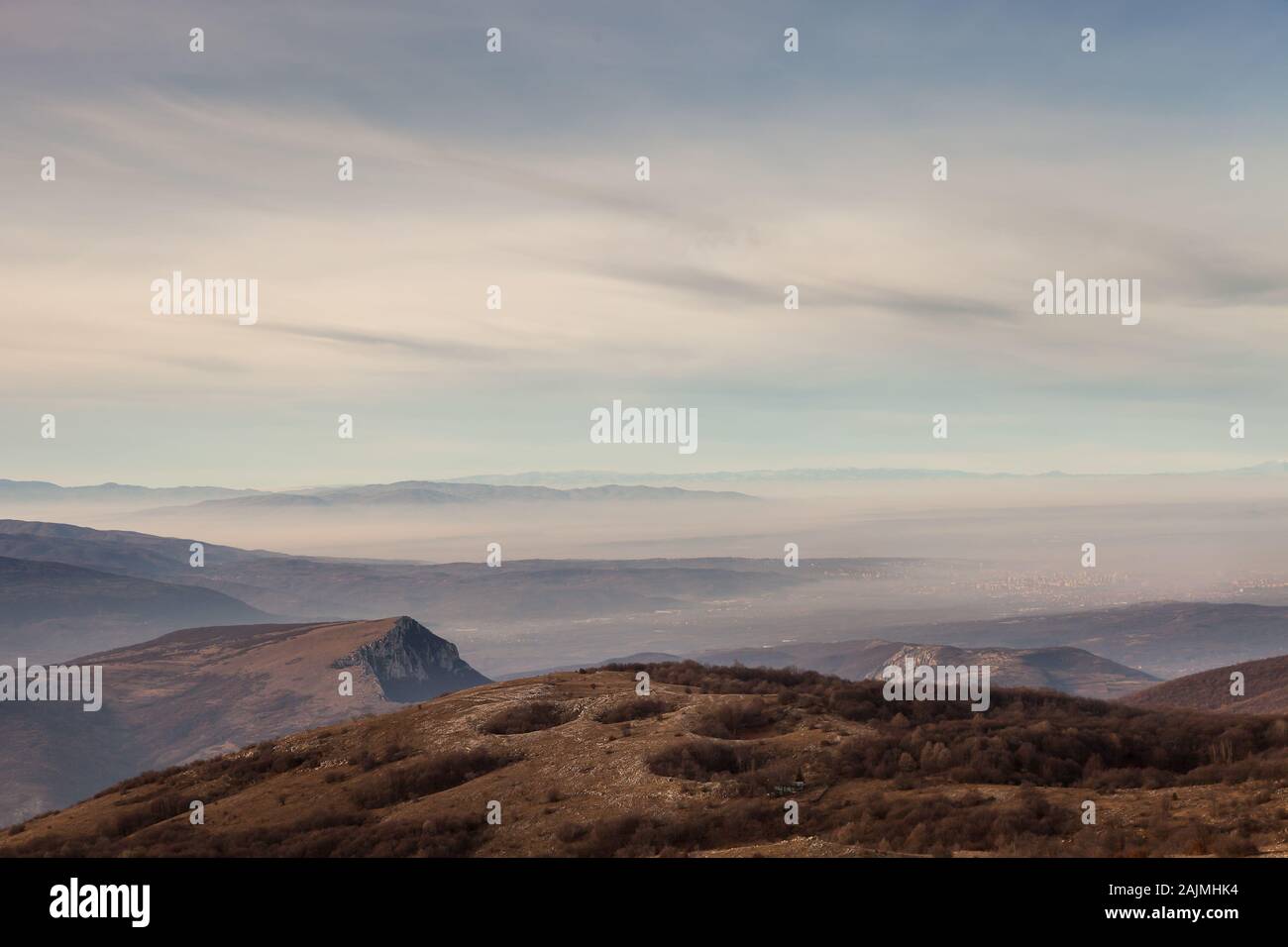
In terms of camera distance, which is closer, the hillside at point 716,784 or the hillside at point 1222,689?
the hillside at point 716,784

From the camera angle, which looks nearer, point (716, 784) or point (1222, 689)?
point (716, 784)

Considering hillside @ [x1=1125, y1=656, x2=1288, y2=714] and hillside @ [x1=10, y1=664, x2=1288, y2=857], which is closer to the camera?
hillside @ [x1=10, y1=664, x2=1288, y2=857]

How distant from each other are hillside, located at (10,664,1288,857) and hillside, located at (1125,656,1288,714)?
5384cm

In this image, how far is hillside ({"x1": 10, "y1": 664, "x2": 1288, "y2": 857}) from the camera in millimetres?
26984

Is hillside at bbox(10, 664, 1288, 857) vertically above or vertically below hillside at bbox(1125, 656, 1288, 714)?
above

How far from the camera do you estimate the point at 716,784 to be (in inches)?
1340

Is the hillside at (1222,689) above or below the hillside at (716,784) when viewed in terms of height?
below

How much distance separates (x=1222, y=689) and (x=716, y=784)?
9462 cm

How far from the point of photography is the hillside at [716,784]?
27.0 meters

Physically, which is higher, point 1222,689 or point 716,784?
point 716,784

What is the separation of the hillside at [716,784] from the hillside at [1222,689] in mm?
53840
